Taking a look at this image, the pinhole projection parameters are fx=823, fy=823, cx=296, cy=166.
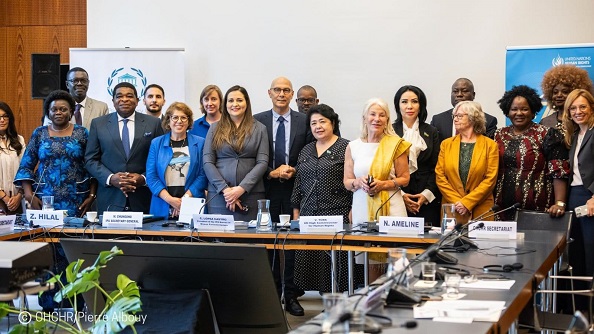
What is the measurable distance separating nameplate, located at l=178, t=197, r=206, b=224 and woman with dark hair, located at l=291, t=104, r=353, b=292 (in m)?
0.80

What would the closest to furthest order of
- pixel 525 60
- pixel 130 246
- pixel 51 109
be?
pixel 130 246, pixel 51 109, pixel 525 60

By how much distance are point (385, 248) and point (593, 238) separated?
155 cm

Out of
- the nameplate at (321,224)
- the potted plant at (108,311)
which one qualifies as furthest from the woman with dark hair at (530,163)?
the potted plant at (108,311)

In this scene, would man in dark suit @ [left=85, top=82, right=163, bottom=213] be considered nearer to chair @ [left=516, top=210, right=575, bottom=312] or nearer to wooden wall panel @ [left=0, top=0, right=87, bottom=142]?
chair @ [left=516, top=210, right=575, bottom=312]

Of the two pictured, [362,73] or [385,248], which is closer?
[385,248]

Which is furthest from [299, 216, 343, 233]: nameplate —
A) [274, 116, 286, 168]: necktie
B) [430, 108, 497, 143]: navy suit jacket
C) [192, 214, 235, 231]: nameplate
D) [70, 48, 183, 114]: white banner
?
[70, 48, 183, 114]: white banner

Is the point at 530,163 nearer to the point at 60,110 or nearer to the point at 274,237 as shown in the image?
the point at 274,237

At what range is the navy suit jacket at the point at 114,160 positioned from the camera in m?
6.09

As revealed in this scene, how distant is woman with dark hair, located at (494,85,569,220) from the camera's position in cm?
546

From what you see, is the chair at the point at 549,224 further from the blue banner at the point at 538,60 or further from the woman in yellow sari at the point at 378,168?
the blue banner at the point at 538,60

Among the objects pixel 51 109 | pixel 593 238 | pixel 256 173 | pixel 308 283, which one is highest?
pixel 51 109

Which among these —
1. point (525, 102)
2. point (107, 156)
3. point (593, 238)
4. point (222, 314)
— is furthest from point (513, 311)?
point (107, 156)

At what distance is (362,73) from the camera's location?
8219 mm

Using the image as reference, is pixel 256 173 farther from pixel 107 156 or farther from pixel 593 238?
pixel 593 238
